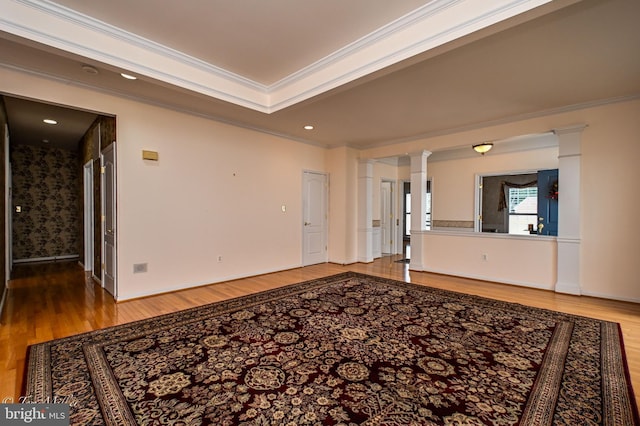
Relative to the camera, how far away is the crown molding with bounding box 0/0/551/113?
2.49m

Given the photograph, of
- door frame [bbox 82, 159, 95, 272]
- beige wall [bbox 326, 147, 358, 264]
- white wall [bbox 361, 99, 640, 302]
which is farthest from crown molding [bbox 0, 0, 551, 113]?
door frame [bbox 82, 159, 95, 272]

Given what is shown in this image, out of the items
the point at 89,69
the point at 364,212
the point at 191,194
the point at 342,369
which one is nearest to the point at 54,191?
the point at 191,194

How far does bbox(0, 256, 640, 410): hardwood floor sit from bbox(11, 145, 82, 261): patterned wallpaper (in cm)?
116

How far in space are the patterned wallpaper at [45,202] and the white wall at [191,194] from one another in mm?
4049

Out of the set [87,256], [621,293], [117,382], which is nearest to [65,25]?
[117,382]

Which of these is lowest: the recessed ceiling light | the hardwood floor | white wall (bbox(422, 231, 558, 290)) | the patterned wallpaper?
the hardwood floor

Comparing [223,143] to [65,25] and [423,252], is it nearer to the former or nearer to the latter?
[65,25]

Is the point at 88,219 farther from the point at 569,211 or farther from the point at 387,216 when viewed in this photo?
the point at 569,211

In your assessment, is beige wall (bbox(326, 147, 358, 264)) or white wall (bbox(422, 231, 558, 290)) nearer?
white wall (bbox(422, 231, 558, 290))

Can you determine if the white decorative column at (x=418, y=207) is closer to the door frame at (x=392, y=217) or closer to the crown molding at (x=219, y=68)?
the door frame at (x=392, y=217)

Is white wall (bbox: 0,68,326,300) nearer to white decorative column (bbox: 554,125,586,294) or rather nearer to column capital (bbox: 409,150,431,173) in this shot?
column capital (bbox: 409,150,431,173)

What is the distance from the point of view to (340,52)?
11.1 feet

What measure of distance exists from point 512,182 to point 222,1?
8.25 metres

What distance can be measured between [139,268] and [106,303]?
57cm
